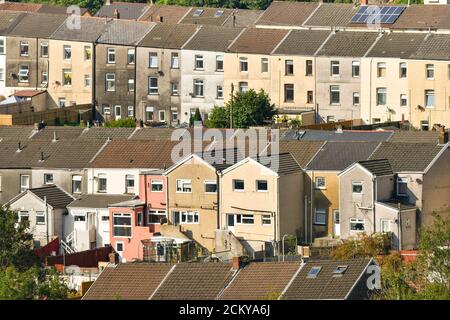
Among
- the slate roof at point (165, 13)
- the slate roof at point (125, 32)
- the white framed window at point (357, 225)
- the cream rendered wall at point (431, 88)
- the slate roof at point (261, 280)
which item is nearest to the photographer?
the slate roof at point (261, 280)

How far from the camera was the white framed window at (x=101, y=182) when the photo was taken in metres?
43.1

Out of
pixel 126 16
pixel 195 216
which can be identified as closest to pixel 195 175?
pixel 195 216

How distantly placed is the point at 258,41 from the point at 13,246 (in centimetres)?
2668

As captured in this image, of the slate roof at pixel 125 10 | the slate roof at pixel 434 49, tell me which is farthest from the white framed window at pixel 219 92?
the slate roof at pixel 125 10

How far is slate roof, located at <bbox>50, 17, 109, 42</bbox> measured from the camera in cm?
6333

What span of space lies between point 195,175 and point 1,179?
703 centimetres

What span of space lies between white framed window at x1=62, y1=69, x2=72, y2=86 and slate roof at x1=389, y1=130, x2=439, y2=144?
65.6 feet

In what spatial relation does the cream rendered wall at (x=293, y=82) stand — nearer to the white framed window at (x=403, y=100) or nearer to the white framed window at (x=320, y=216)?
the white framed window at (x=403, y=100)

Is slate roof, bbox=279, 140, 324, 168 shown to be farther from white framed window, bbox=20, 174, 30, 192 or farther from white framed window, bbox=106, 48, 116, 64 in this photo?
white framed window, bbox=106, 48, 116, 64

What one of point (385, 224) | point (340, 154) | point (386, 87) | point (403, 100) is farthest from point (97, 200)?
point (386, 87)

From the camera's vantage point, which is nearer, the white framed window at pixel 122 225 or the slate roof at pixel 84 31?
the white framed window at pixel 122 225

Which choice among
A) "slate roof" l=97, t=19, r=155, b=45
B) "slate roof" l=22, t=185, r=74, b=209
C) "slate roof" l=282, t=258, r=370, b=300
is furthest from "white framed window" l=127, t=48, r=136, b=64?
"slate roof" l=282, t=258, r=370, b=300

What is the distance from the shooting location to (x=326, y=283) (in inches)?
1024

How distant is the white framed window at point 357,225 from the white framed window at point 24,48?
28414 mm
